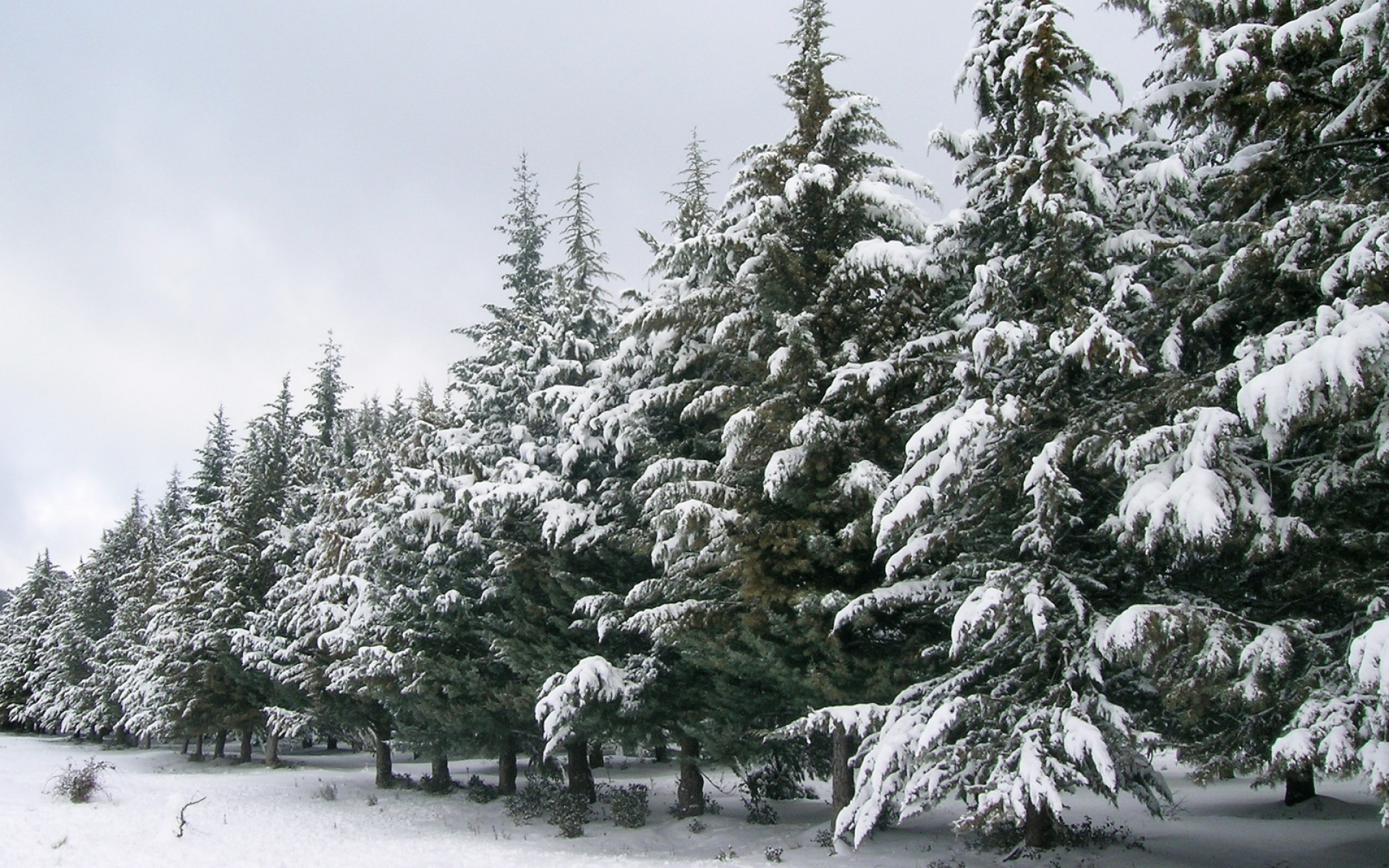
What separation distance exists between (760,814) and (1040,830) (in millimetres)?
7529

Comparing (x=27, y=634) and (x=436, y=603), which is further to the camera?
(x=27, y=634)

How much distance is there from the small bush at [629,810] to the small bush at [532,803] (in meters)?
1.83

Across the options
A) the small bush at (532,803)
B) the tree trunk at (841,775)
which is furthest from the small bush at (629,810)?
the tree trunk at (841,775)

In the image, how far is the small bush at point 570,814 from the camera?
1855 cm

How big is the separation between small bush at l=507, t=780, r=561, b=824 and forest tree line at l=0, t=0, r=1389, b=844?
1.07m

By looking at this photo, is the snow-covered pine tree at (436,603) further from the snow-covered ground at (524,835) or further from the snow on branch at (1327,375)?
the snow on branch at (1327,375)

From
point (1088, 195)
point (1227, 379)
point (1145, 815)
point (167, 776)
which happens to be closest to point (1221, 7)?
point (1088, 195)

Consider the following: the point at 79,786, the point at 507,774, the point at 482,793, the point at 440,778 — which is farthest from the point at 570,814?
the point at 79,786

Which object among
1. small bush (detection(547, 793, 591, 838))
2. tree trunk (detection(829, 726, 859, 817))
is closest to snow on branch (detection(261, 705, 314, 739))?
small bush (detection(547, 793, 591, 838))

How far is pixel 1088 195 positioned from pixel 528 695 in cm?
1454

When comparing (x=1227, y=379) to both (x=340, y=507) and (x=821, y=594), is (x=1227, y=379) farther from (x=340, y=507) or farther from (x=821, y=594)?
(x=340, y=507)

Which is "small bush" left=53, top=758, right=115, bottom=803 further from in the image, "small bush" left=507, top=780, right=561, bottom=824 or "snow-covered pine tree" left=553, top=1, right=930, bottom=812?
"snow-covered pine tree" left=553, top=1, right=930, bottom=812

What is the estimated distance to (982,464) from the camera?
11.4m

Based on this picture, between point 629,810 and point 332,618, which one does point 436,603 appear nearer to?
point 629,810
